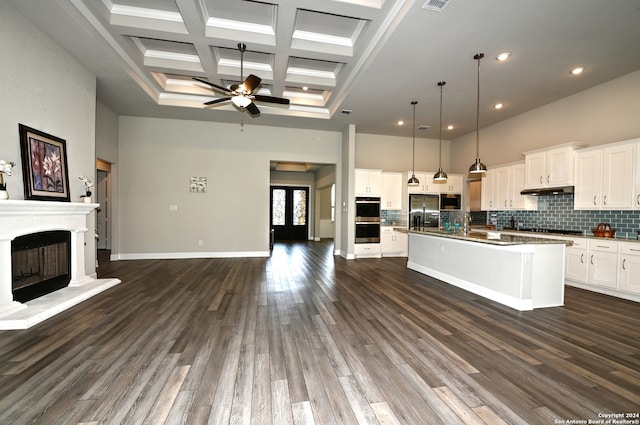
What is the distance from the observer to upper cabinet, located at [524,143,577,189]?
4.78 m

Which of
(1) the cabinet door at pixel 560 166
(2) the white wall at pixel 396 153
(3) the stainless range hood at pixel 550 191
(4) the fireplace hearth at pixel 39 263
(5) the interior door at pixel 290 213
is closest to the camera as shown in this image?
(4) the fireplace hearth at pixel 39 263

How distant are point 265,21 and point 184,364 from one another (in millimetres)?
4210

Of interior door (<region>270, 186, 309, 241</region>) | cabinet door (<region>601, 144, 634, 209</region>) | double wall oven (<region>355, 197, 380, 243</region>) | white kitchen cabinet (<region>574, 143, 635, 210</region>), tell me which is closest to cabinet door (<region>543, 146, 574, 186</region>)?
white kitchen cabinet (<region>574, 143, 635, 210</region>)

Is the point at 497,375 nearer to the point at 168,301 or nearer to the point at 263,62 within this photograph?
the point at 168,301

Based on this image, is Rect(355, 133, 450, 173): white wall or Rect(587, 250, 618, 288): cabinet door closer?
Rect(587, 250, 618, 288): cabinet door

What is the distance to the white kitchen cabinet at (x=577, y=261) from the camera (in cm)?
441

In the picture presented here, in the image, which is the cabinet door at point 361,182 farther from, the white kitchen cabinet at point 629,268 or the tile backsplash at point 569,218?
the white kitchen cabinet at point 629,268

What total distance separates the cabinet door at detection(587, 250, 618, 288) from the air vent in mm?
4279

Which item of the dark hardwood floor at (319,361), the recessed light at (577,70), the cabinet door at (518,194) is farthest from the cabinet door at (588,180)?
the dark hardwood floor at (319,361)

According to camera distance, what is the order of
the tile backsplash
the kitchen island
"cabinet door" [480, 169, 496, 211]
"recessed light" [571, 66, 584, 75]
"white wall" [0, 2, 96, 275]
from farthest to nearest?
"cabinet door" [480, 169, 496, 211], the tile backsplash, "recessed light" [571, 66, 584, 75], the kitchen island, "white wall" [0, 2, 96, 275]

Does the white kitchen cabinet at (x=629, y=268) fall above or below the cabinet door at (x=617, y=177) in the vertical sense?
below

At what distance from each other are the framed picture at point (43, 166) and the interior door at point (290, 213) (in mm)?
7747

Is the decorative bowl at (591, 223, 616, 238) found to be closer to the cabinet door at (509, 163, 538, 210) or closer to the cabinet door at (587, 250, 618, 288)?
the cabinet door at (587, 250, 618, 288)

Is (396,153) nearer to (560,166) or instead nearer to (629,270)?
(560,166)
